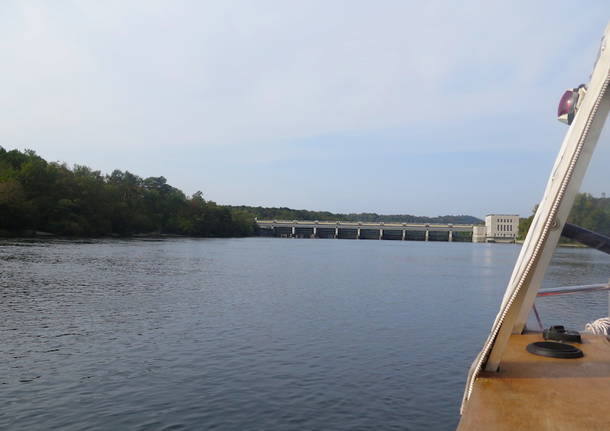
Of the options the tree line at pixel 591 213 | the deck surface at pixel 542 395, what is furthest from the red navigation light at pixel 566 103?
the deck surface at pixel 542 395

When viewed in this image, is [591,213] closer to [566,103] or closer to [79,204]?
[566,103]

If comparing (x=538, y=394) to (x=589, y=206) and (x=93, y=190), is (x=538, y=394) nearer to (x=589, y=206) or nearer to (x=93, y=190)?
(x=589, y=206)

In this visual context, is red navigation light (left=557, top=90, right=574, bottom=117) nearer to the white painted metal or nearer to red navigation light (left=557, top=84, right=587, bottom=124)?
red navigation light (left=557, top=84, right=587, bottom=124)

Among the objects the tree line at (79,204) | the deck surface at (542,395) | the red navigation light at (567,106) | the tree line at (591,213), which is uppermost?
the tree line at (79,204)

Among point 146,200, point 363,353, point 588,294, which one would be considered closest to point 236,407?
point 363,353

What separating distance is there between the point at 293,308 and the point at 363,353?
9963 mm

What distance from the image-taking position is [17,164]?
11200 cm

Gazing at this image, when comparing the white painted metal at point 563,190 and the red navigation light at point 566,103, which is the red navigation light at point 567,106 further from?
the white painted metal at point 563,190

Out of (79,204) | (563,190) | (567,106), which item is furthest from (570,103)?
(79,204)

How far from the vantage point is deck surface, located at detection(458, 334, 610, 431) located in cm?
427

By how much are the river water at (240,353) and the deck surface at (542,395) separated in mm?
1864

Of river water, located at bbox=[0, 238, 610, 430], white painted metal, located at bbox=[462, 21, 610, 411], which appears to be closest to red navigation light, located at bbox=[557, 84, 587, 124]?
white painted metal, located at bbox=[462, 21, 610, 411]

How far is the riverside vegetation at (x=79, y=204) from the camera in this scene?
9681cm

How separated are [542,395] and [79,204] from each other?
121547 millimetres
